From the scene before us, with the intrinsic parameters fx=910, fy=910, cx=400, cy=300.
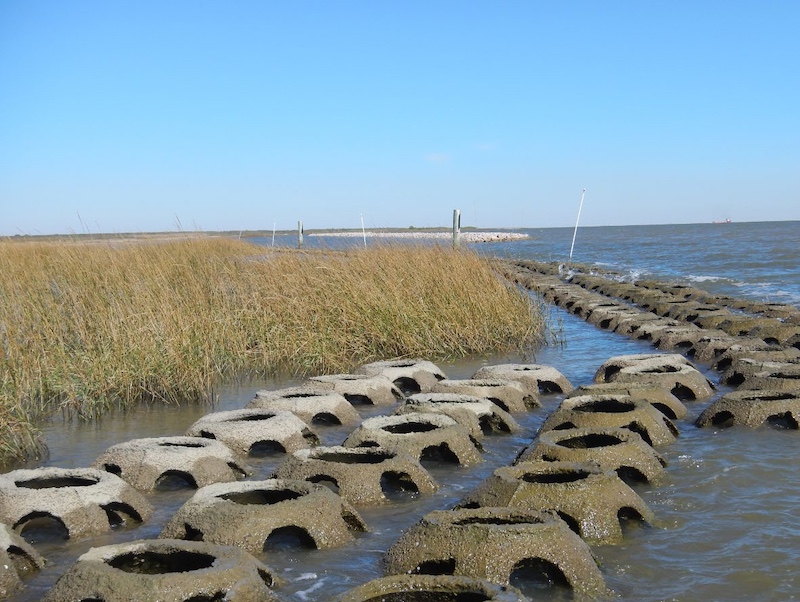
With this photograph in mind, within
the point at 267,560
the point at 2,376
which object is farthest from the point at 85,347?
the point at 267,560

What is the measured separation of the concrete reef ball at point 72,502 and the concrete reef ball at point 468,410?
255 cm

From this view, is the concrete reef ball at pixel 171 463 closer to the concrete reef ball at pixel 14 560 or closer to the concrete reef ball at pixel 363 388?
the concrete reef ball at pixel 14 560

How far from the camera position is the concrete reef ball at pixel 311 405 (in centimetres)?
798

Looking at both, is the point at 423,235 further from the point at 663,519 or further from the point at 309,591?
the point at 309,591

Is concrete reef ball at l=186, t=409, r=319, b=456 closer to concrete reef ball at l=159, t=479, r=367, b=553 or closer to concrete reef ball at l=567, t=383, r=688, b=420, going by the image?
concrete reef ball at l=159, t=479, r=367, b=553

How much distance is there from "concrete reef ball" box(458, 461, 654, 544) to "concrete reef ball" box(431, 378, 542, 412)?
3.08 metres

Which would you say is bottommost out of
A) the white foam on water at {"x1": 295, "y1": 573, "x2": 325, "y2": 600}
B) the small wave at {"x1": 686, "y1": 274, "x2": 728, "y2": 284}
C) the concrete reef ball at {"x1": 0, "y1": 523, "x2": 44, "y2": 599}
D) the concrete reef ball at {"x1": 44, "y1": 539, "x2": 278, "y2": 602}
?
the small wave at {"x1": 686, "y1": 274, "x2": 728, "y2": 284}

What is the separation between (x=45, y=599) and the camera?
399cm

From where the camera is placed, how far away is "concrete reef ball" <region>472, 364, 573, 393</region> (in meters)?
9.23

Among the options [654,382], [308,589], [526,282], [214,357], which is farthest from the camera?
[526,282]

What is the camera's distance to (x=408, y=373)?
9.69 m

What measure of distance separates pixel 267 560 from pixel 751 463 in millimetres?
3712

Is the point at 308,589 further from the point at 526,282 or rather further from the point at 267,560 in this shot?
the point at 526,282

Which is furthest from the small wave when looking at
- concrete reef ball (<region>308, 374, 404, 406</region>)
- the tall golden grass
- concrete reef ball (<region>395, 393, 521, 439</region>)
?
concrete reef ball (<region>395, 393, 521, 439</region>)
